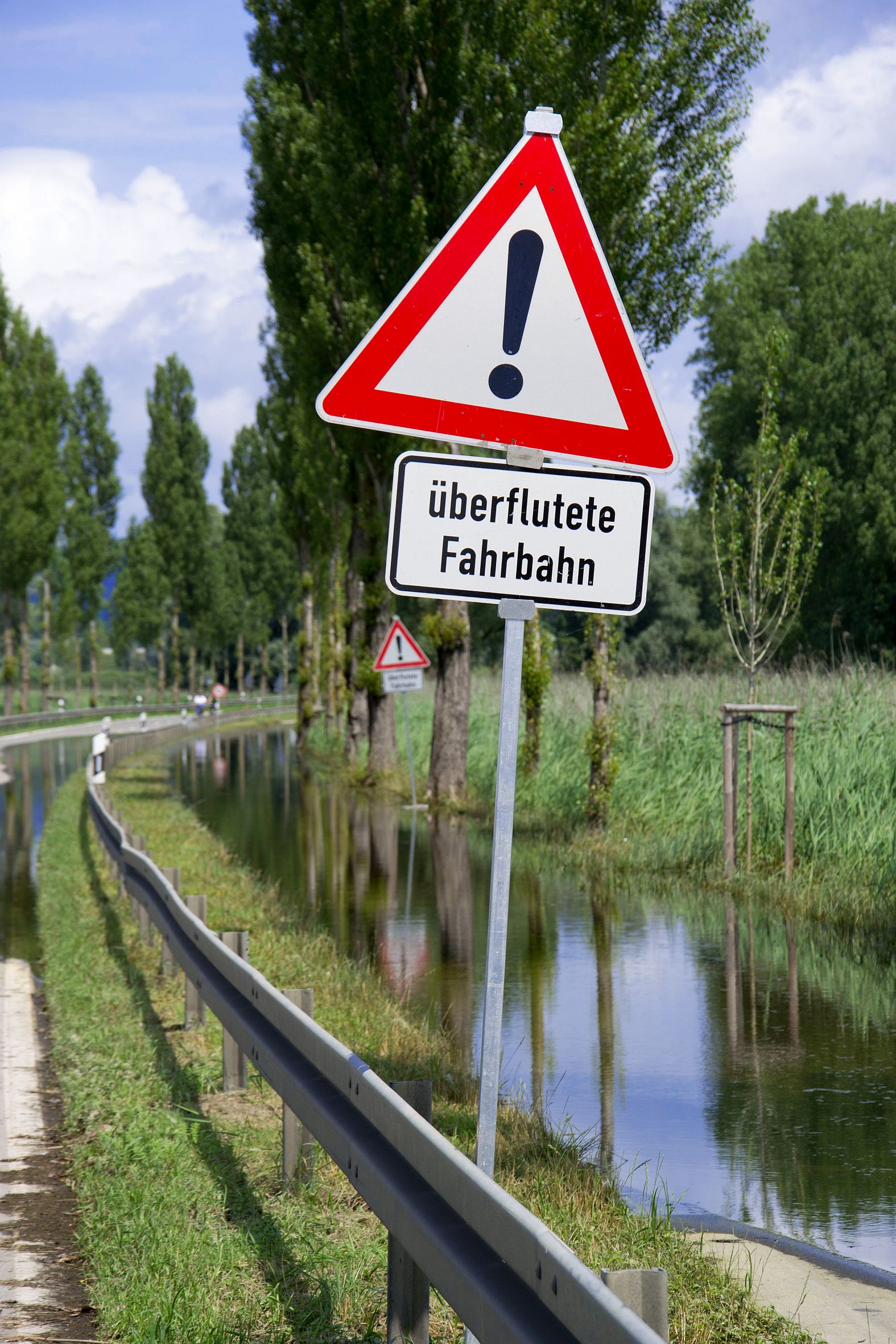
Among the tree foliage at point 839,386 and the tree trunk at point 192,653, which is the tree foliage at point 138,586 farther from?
the tree foliage at point 839,386

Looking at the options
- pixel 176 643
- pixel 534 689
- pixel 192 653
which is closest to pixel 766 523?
pixel 534 689

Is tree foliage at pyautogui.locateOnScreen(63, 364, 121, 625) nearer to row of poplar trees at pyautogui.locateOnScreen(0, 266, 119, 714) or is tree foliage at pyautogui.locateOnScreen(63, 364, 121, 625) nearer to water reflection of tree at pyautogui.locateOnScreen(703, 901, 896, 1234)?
row of poplar trees at pyautogui.locateOnScreen(0, 266, 119, 714)

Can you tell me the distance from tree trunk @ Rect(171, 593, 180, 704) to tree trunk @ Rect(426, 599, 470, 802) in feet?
215

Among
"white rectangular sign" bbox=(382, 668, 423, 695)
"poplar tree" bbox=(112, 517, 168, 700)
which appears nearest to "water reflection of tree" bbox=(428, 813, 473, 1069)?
"white rectangular sign" bbox=(382, 668, 423, 695)

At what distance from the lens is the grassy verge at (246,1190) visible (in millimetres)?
4449

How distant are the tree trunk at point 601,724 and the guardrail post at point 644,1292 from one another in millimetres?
14714

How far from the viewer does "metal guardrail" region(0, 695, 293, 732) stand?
212 feet

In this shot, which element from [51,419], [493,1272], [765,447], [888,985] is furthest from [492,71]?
[51,419]

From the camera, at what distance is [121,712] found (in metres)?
83.9

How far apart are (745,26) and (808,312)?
26.2 metres

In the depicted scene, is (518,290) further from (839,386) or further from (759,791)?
(839,386)

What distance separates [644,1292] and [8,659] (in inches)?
2655

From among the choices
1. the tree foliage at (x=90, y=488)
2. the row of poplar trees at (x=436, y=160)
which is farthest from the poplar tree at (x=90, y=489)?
the row of poplar trees at (x=436, y=160)

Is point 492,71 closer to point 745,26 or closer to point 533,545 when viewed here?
point 745,26
